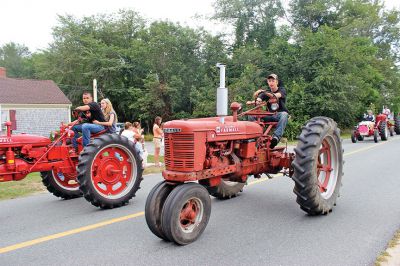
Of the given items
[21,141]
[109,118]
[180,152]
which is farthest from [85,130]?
[180,152]

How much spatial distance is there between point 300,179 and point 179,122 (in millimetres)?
1804

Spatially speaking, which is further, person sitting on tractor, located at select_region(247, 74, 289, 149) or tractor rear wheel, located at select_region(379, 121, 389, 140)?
tractor rear wheel, located at select_region(379, 121, 389, 140)

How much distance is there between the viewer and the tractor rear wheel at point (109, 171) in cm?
612

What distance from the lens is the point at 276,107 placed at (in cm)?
628

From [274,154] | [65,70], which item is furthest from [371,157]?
[65,70]

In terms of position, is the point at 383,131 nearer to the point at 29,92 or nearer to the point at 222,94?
the point at 222,94

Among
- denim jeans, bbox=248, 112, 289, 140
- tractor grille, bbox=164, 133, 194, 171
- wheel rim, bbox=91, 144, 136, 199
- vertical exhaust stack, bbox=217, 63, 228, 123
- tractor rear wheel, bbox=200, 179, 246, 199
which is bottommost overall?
tractor rear wheel, bbox=200, 179, 246, 199

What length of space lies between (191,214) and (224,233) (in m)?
0.63

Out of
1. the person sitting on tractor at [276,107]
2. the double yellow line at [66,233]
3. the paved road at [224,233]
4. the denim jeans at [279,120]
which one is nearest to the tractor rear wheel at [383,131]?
the paved road at [224,233]

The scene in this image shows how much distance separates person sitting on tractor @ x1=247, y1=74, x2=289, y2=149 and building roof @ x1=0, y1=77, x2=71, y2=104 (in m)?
24.0

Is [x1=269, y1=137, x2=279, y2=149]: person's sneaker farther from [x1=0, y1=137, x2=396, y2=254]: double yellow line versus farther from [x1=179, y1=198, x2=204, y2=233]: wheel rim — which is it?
[x1=0, y1=137, x2=396, y2=254]: double yellow line

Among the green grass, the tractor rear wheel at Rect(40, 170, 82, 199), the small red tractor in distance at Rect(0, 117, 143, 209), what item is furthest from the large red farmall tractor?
the green grass

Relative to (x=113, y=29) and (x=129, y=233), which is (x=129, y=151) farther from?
(x=113, y=29)

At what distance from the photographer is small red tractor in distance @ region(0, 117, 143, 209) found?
19.9 ft
